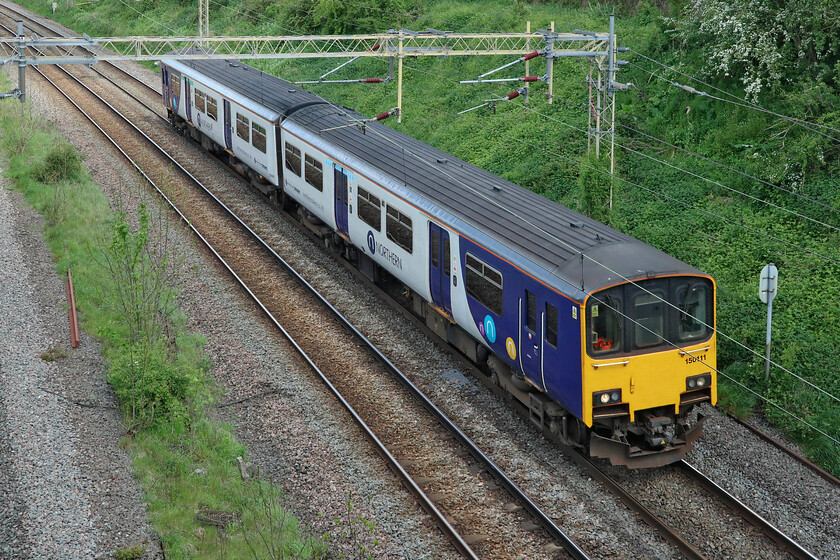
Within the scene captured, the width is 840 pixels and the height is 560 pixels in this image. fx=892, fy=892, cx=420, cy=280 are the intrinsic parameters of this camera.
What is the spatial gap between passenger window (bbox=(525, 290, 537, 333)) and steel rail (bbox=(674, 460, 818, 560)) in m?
2.78

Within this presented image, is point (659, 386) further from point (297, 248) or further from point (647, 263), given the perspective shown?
point (297, 248)

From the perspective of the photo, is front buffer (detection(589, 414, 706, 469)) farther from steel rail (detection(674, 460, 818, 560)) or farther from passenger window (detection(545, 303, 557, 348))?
passenger window (detection(545, 303, 557, 348))

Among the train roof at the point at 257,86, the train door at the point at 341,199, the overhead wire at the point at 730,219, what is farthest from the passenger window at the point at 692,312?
the train roof at the point at 257,86

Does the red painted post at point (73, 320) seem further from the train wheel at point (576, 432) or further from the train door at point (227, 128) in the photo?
the train door at point (227, 128)

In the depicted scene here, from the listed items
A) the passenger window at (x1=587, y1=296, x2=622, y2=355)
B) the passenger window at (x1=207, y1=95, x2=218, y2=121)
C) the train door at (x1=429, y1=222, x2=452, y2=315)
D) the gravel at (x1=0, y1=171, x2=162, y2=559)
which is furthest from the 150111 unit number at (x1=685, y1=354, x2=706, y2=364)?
the passenger window at (x1=207, y1=95, x2=218, y2=121)

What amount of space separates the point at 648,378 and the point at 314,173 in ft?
34.4

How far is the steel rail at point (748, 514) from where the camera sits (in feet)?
34.5

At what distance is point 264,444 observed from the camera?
42.8 feet

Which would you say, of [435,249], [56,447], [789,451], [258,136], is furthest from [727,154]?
[56,447]

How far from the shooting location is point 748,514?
36.7 feet

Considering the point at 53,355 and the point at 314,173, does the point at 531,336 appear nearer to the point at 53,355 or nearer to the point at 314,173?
the point at 53,355

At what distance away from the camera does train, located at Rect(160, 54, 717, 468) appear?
11.4 metres

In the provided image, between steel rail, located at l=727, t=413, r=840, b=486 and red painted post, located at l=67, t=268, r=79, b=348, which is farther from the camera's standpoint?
red painted post, located at l=67, t=268, r=79, b=348

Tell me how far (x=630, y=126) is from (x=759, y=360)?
415 inches
